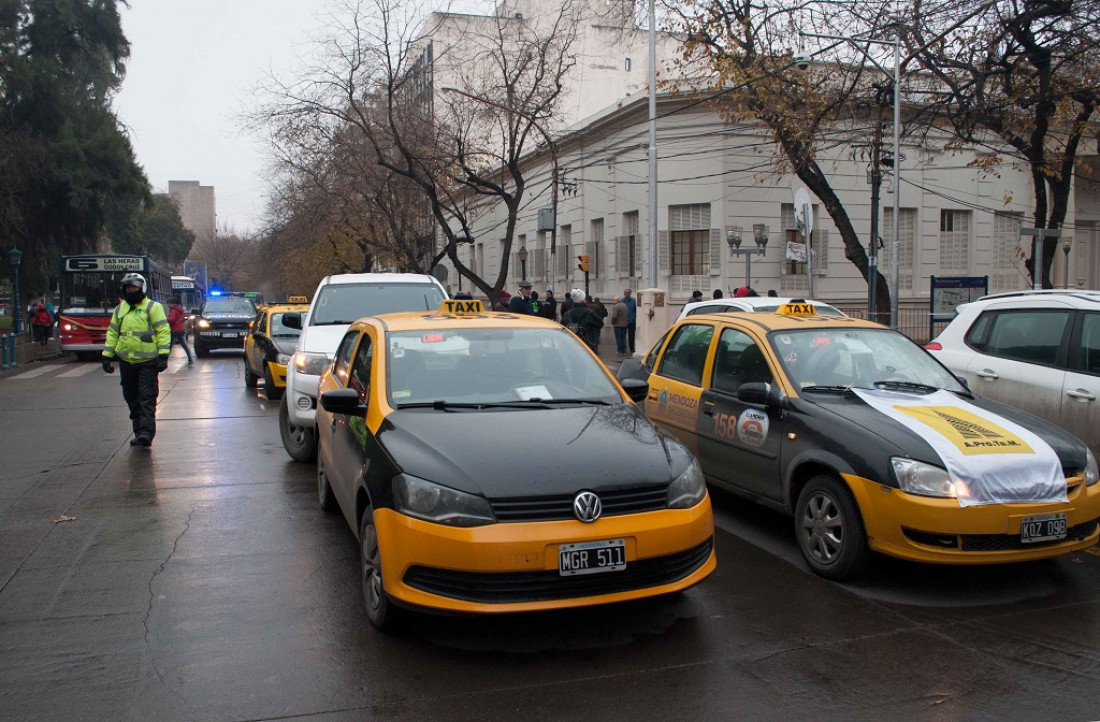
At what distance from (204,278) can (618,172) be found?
72.0 m

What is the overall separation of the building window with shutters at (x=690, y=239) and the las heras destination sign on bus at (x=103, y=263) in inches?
623

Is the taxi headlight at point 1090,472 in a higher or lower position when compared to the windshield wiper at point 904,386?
lower

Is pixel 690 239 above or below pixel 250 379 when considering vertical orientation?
above

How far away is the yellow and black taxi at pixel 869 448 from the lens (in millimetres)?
4988

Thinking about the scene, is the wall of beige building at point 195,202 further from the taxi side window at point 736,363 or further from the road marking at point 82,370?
the taxi side window at point 736,363

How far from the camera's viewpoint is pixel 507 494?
4.18 meters

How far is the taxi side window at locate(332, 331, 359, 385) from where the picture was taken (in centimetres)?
654

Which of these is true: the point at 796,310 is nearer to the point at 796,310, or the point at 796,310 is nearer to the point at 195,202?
the point at 796,310

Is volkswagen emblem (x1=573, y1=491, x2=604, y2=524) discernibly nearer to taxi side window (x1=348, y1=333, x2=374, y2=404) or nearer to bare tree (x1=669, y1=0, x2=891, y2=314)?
taxi side window (x1=348, y1=333, x2=374, y2=404)

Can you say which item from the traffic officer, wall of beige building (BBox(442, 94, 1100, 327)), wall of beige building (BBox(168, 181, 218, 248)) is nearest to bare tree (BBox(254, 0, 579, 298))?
wall of beige building (BBox(442, 94, 1100, 327))

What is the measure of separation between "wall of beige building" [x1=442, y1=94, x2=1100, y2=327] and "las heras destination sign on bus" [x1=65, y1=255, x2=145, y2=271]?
12179 mm

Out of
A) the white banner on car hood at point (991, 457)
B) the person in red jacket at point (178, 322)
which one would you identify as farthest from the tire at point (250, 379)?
the white banner on car hood at point (991, 457)

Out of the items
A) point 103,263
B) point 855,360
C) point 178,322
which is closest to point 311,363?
point 855,360

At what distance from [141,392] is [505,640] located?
713 cm
